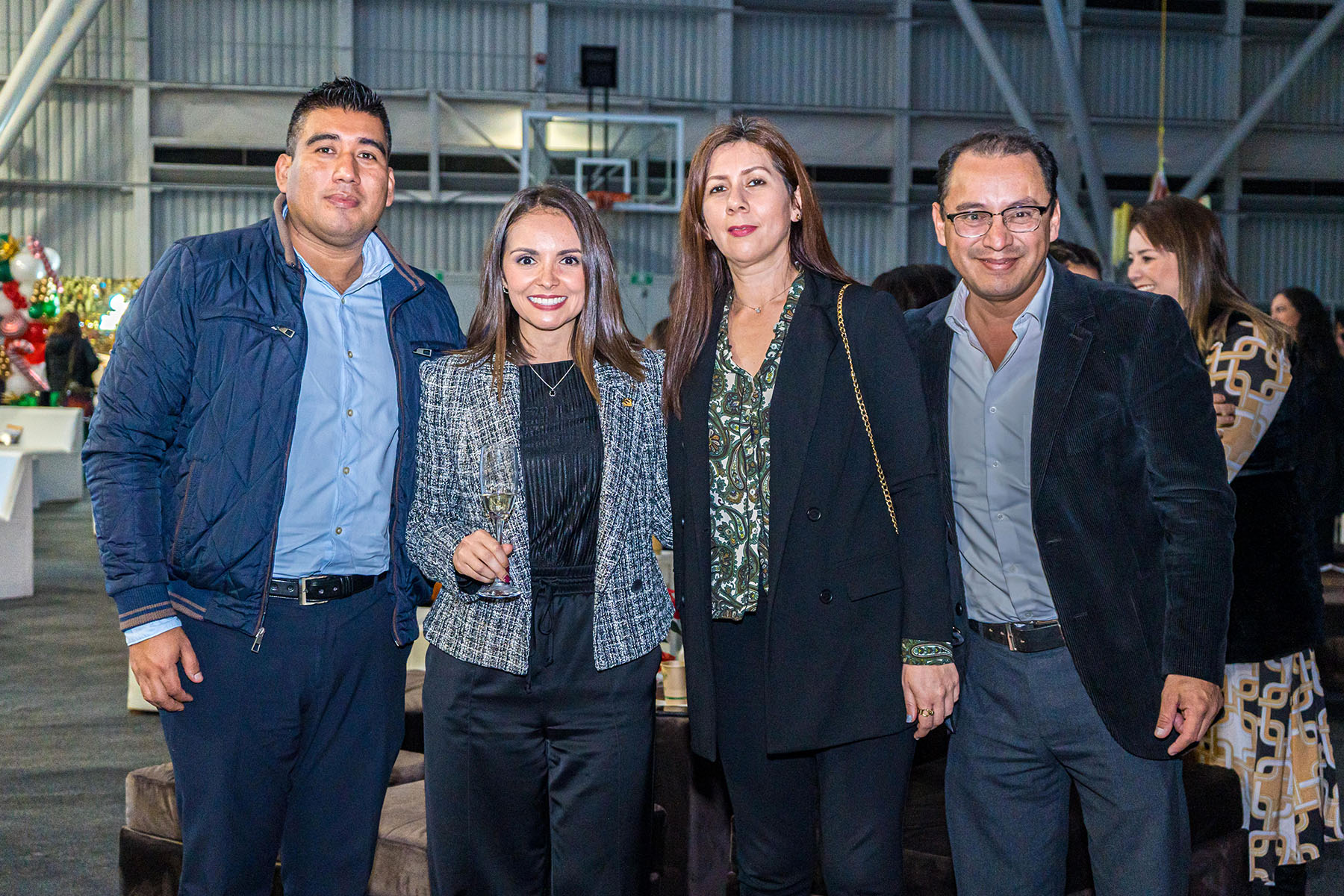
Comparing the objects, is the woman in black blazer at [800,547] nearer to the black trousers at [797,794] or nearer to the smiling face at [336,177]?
the black trousers at [797,794]

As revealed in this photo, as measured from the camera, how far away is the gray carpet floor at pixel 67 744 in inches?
134

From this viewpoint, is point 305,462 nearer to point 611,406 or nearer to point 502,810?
point 611,406

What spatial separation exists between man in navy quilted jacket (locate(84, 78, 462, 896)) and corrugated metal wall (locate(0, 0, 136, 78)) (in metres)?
14.3

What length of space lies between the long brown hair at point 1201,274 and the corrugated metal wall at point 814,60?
12.8m

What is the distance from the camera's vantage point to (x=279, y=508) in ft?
6.63

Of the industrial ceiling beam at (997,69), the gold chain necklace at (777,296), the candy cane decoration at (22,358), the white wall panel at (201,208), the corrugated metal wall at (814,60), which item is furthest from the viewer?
the corrugated metal wall at (814,60)

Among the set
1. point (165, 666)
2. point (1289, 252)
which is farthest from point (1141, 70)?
point (165, 666)

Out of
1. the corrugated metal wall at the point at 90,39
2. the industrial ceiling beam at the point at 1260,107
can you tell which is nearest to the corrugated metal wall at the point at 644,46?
the corrugated metal wall at the point at 90,39

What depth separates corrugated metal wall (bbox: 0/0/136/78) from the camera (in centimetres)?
1443

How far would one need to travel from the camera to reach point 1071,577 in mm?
1851

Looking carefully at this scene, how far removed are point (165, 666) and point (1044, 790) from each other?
4.77 ft

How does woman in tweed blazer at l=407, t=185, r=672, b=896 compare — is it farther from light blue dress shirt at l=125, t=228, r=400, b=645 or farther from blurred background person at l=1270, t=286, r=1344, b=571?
blurred background person at l=1270, t=286, r=1344, b=571

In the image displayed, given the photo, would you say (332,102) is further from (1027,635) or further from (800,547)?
(1027,635)

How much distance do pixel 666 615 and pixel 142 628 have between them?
874mm
